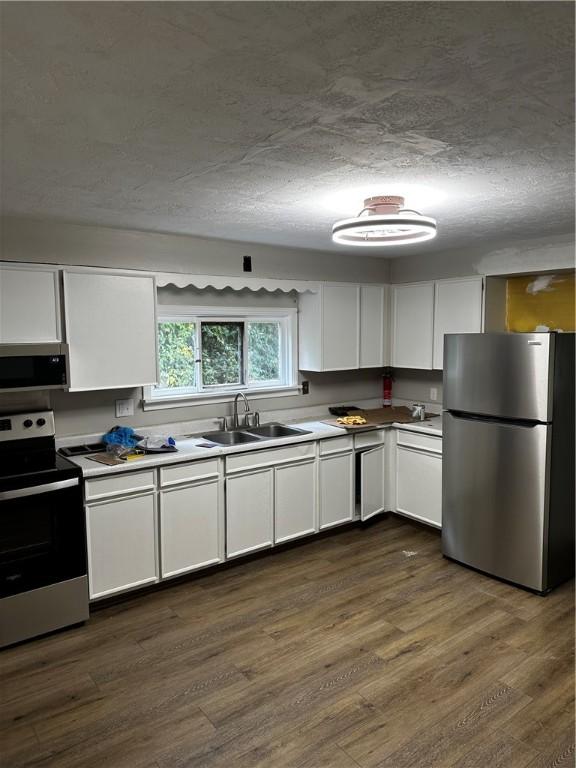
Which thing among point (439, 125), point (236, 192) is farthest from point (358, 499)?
point (439, 125)

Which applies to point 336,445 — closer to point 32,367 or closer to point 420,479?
point 420,479

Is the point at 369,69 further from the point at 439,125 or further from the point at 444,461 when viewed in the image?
the point at 444,461

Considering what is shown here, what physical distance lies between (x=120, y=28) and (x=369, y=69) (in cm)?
59

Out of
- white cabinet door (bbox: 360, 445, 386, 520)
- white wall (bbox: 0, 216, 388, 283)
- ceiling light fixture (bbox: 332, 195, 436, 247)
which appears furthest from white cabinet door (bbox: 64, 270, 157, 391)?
white cabinet door (bbox: 360, 445, 386, 520)

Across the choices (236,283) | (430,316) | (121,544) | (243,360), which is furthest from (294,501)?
(430,316)

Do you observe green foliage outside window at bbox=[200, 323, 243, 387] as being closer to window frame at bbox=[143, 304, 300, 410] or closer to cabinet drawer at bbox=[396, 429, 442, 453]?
window frame at bbox=[143, 304, 300, 410]

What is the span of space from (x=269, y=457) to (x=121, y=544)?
1.13 m

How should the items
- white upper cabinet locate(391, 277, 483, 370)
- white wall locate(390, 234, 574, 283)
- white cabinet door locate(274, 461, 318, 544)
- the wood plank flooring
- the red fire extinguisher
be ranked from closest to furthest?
the wood plank flooring
white wall locate(390, 234, 574, 283)
white cabinet door locate(274, 461, 318, 544)
white upper cabinet locate(391, 277, 483, 370)
the red fire extinguisher

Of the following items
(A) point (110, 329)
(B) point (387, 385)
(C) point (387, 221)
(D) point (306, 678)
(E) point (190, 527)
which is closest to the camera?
(C) point (387, 221)

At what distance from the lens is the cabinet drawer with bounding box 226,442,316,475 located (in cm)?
365

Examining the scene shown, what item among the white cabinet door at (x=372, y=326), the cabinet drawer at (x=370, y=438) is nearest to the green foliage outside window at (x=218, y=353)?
the white cabinet door at (x=372, y=326)

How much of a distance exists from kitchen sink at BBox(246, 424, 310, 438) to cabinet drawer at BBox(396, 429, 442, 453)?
2.73 ft

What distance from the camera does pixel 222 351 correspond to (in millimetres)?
4320

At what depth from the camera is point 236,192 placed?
254cm
